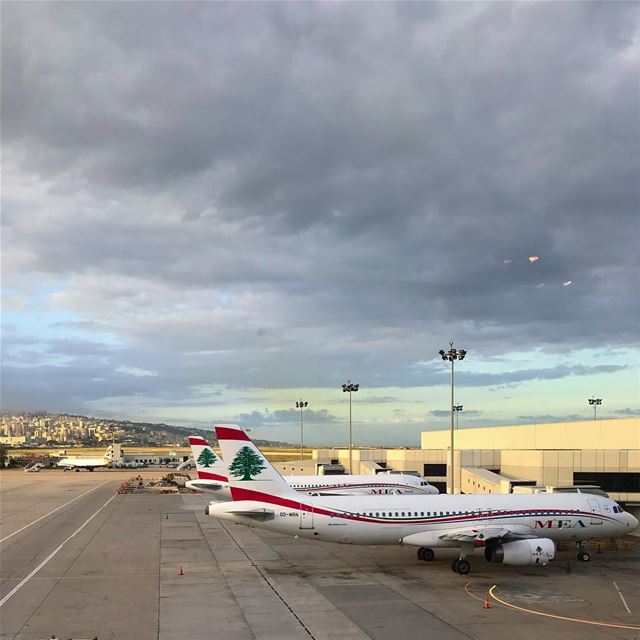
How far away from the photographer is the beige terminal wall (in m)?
69.2

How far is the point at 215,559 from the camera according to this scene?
4116 cm

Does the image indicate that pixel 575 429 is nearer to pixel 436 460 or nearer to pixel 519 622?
pixel 436 460

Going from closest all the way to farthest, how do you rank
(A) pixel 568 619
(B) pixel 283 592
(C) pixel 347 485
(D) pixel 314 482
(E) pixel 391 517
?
(A) pixel 568 619, (B) pixel 283 592, (E) pixel 391 517, (C) pixel 347 485, (D) pixel 314 482

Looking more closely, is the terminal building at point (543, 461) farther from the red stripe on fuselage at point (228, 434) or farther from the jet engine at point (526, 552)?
the red stripe on fuselage at point (228, 434)

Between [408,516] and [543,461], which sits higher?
[543,461]

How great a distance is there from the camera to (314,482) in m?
62.9

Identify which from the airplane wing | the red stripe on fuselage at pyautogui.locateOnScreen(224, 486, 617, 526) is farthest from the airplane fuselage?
the airplane wing

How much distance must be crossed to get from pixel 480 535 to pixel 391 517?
499cm

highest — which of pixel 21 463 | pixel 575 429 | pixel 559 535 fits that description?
pixel 575 429

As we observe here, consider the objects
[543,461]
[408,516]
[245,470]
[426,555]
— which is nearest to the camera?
[245,470]

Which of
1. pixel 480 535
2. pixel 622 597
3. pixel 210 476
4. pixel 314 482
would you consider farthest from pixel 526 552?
pixel 210 476

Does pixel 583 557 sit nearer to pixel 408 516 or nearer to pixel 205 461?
pixel 408 516

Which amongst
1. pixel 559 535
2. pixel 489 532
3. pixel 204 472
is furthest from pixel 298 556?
pixel 204 472

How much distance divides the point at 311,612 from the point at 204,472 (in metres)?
34.4
